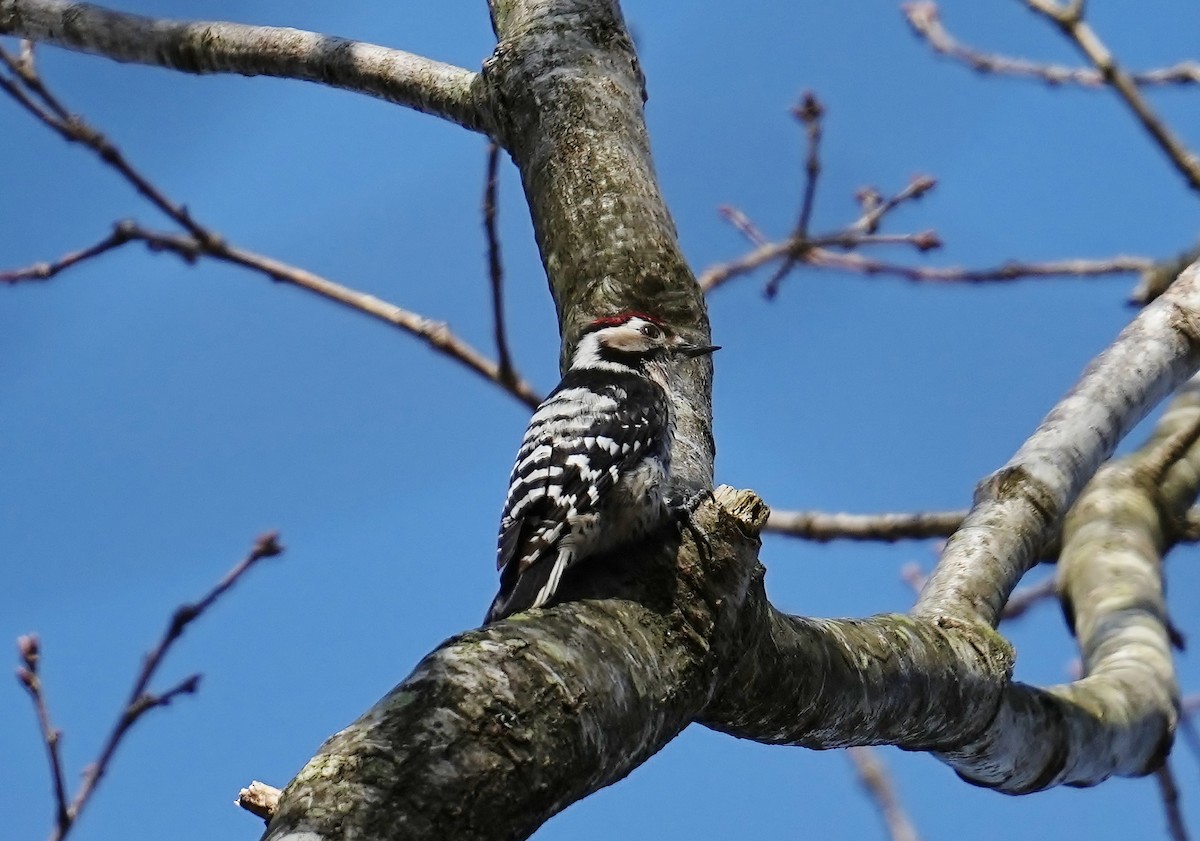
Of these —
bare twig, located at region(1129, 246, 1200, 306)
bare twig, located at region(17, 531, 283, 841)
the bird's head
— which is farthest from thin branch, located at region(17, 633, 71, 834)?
bare twig, located at region(1129, 246, 1200, 306)

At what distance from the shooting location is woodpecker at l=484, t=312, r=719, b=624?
2.36 meters

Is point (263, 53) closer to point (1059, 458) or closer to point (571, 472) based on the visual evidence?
point (571, 472)

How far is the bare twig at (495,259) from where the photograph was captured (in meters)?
3.47

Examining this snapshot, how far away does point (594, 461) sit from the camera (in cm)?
278

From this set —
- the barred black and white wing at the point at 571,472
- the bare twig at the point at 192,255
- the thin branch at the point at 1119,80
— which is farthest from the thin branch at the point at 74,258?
the thin branch at the point at 1119,80

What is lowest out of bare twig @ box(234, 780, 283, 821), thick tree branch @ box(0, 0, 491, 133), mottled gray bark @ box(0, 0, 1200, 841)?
bare twig @ box(234, 780, 283, 821)

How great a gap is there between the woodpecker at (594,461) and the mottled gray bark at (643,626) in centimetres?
7

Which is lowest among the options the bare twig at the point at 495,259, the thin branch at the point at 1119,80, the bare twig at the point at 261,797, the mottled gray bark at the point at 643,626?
the bare twig at the point at 261,797

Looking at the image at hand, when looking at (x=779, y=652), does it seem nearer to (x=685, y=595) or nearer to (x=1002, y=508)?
(x=685, y=595)

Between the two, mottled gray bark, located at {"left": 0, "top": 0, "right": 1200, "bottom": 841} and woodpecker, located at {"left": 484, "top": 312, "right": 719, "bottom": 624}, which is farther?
woodpecker, located at {"left": 484, "top": 312, "right": 719, "bottom": 624}

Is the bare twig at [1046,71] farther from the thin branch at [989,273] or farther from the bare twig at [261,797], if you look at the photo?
the bare twig at [261,797]

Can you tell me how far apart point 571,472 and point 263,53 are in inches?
60.0

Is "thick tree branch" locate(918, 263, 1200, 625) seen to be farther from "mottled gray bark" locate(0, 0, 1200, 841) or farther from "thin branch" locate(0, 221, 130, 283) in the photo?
"thin branch" locate(0, 221, 130, 283)

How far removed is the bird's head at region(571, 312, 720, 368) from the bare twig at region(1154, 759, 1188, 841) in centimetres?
159
